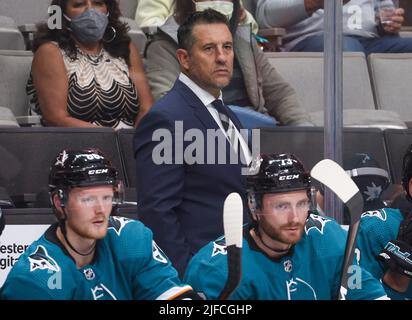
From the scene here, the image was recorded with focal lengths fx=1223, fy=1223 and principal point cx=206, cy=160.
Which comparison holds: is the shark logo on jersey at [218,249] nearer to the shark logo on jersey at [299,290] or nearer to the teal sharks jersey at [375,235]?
the shark logo on jersey at [299,290]

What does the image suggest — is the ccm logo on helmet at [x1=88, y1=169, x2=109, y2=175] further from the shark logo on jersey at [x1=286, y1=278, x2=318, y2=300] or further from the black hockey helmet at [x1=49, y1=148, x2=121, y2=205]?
the shark logo on jersey at [x1=286, y1=278, x2=318, y2=300]

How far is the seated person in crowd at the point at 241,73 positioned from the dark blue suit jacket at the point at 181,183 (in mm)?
137

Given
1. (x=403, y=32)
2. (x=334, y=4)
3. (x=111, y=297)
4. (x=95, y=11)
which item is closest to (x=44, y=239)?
(x=111, y=297)

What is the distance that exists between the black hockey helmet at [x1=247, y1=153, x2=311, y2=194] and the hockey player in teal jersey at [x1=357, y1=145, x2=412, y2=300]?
0.77 feet

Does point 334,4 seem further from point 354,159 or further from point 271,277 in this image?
point 271,277

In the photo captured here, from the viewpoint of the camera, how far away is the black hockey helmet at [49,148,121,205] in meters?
2.92

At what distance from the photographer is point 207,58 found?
323 centimetres

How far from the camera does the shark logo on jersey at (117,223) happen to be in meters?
2.96

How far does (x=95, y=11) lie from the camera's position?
11.1 feet

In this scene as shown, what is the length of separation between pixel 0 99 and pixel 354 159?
966 millimetres

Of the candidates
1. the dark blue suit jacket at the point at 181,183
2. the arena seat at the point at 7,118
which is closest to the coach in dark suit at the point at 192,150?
the dark blue suit jacket at the point at 181,183

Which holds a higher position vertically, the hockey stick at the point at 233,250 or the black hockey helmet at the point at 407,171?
the black hockey helmet at the point at 407,171

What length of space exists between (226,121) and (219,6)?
13.5 inches

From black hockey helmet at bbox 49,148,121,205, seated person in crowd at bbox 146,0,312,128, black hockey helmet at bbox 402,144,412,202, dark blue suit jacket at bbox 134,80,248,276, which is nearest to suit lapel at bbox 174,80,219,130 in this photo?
dark blue suit jacket at bbox 134,80,248,276
